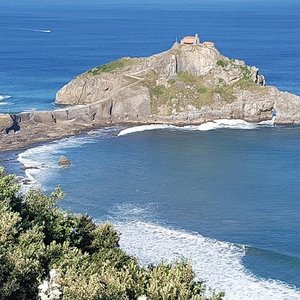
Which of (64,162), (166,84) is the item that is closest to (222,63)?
(166,84)

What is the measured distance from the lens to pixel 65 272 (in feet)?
93.4

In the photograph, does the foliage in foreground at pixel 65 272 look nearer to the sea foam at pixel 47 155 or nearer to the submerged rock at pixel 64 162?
the sea foam at pixel 47 155

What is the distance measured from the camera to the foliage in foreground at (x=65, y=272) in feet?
85.5

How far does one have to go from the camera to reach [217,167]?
80.2m

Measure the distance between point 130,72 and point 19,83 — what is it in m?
29.3

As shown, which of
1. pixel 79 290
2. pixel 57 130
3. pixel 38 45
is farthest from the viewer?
pixel 38 45

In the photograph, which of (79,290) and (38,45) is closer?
(79,290)

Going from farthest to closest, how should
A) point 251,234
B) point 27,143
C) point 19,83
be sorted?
point 19,83
point 27,143
point 251,234

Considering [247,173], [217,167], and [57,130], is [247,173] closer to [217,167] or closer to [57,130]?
[217,167]

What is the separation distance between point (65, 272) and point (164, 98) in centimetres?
7847

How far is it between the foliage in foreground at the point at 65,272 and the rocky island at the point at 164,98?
61.0 m

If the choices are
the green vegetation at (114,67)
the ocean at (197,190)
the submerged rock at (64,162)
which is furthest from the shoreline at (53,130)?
the green vegetation at (114,67)

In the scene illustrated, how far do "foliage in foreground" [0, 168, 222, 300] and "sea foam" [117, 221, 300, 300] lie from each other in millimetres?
13375

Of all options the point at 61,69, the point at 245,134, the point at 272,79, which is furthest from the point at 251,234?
the point at 61,69
